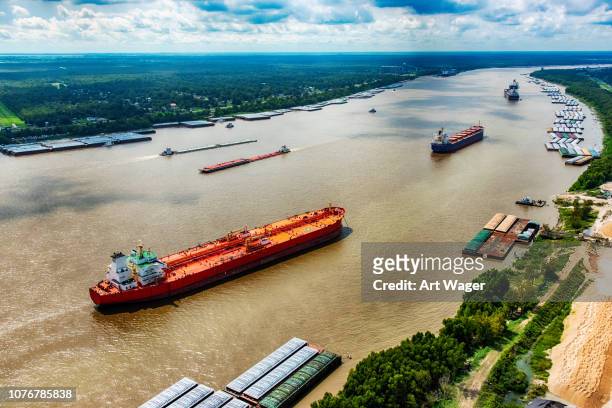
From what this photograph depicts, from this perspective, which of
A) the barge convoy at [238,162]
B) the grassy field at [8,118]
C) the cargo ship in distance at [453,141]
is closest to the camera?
the barge convoy at [238,162]

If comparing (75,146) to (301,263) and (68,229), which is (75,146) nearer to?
(68,229)

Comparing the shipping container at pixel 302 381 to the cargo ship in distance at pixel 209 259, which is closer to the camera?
the shipping container at pixel 302 381

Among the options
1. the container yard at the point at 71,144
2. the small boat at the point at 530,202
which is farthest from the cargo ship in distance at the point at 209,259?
the container yard at the point at 71,144

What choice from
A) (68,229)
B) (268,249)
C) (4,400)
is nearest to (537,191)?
(268,249)

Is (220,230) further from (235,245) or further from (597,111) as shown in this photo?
(597,111)

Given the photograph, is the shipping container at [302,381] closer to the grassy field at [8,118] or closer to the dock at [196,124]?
the dock at [196,124]

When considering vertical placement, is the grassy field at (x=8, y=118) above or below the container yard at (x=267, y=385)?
above
